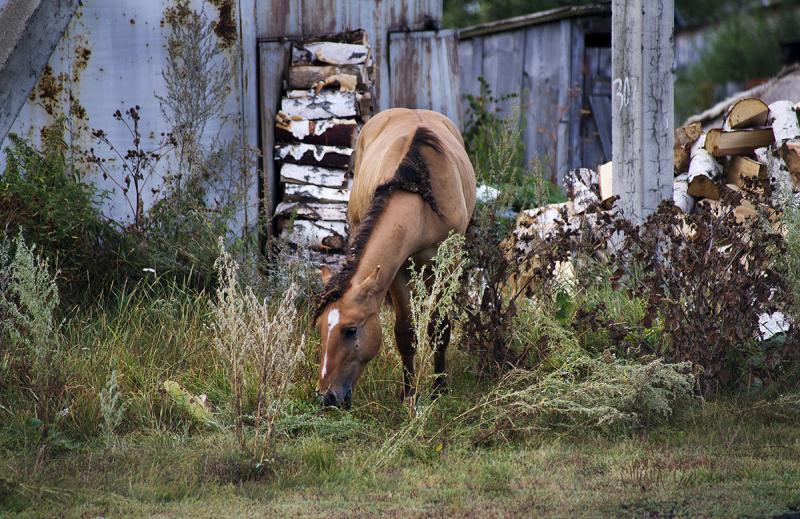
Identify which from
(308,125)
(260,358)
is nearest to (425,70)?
(308,125)

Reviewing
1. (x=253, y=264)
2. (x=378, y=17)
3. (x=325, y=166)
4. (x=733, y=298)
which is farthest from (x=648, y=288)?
(x=378, y=17)

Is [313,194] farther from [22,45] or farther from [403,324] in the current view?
[22,45]

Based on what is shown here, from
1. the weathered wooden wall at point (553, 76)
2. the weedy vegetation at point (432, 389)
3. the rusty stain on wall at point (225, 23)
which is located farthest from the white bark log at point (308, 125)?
the weathered wooden wall at point (553, 76)

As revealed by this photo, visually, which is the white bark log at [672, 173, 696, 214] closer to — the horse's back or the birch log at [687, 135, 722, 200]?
the birch log at [687, 135, 722, 200]

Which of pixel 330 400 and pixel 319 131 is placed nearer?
pixel 330 400

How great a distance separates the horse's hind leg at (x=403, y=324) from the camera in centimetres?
604

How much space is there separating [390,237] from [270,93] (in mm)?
3689

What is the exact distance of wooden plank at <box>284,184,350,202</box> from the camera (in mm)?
8430

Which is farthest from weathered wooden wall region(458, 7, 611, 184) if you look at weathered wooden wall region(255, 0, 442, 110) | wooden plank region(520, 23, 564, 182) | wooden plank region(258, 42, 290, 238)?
wooden plank region(258, 42, 290, 238)

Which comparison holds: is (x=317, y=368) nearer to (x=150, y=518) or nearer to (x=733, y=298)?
(x=150, y=518)

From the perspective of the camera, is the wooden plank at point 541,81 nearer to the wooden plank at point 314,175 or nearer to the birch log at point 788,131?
the birch log at point 788,131

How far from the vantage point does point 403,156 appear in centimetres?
593

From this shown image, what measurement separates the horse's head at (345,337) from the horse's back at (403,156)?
2.59 ft

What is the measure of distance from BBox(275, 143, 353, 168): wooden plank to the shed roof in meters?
5.67
